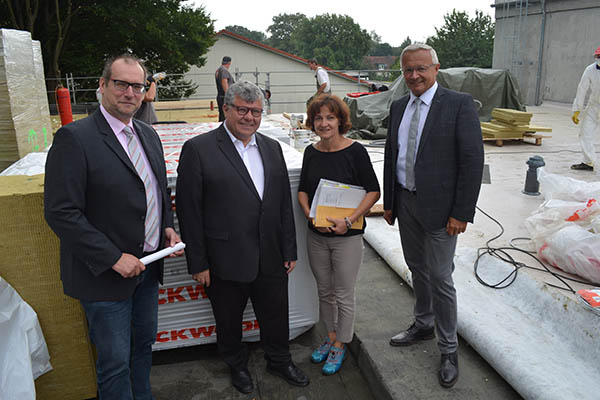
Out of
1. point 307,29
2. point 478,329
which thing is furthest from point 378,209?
point 307,29

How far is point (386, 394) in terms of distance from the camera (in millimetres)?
2467

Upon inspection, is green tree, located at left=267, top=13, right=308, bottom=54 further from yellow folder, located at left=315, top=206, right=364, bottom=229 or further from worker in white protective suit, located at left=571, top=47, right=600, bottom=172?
yellow folder, located at left=315, top=206, right=364, bottom=229

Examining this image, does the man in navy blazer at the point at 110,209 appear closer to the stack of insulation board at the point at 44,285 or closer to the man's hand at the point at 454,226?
the stack of insulation board at the point at 44,285

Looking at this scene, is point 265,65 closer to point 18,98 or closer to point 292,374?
point 18,98

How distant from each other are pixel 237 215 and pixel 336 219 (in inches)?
23.1

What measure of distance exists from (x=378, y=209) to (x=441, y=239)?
2557 millimetres

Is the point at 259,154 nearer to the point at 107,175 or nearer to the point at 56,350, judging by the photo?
the point at 107,175

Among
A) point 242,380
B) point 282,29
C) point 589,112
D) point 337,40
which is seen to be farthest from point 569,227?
point 282,29

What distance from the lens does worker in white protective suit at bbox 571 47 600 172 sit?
684cm

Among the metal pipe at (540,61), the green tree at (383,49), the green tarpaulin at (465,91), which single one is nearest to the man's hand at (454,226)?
the green tarpaulin at (465,91)

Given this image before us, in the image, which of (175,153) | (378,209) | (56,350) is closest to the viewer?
(56,350)

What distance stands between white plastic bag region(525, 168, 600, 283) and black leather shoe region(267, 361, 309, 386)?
2109 millimetres

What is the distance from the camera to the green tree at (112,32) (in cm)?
1608

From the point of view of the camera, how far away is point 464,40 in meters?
47.5
